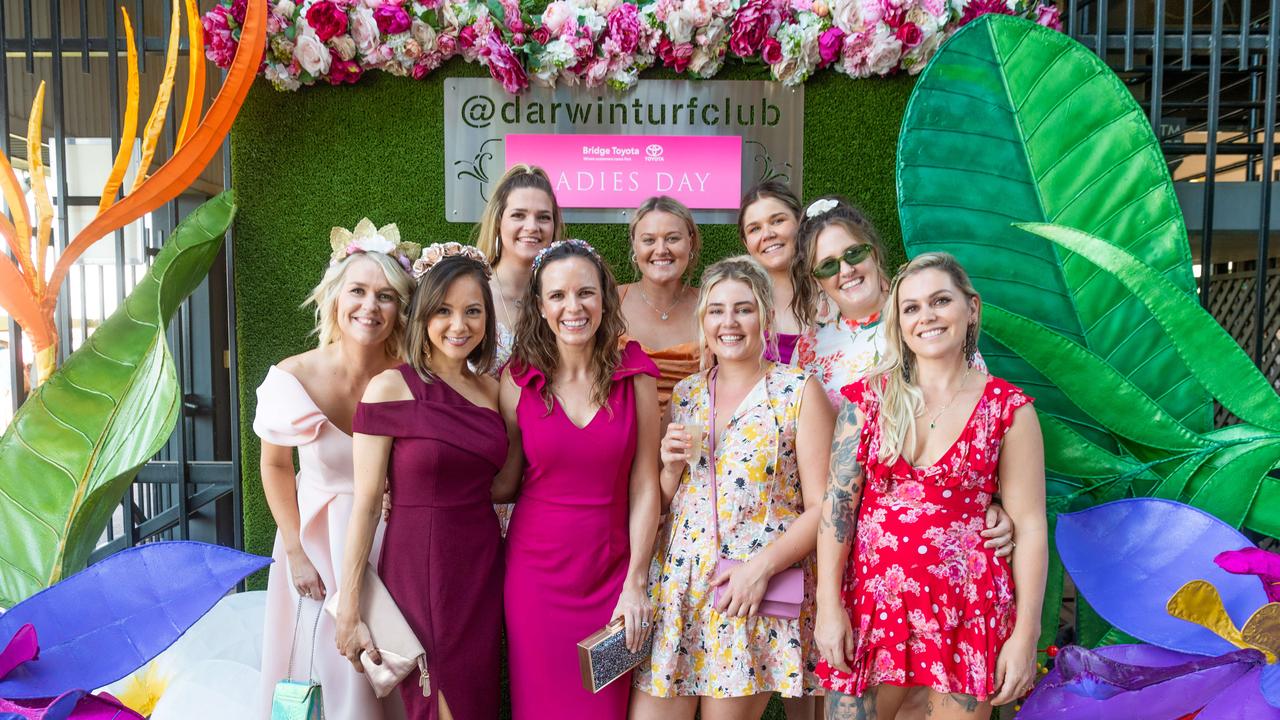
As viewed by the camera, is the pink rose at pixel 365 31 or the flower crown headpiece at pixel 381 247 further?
the pink rose at pixel 365 31

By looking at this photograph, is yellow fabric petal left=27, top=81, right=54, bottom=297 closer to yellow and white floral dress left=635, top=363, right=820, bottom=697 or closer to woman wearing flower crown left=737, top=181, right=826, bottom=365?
yellow and white floral dress left=635, top=363, right=820, bottom=697

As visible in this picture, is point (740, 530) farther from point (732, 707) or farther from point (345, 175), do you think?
point (345, 175)

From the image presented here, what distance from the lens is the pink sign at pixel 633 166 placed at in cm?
334

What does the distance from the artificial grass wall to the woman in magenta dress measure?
1.36m

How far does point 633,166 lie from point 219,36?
5.41 feet

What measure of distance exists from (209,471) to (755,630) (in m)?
2.51

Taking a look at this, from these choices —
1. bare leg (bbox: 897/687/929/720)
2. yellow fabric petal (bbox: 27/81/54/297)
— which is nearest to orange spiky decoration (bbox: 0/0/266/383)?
yellow fabric petal (bbox: 27/81/54/297)

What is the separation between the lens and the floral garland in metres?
3.11

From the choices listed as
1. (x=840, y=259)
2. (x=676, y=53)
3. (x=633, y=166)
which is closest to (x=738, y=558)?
(x=840, y=259)

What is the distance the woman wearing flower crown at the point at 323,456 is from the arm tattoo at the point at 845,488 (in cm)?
122

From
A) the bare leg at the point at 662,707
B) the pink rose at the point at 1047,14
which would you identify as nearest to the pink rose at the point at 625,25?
the pink rose at the point at 1047,14

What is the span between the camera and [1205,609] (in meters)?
1.52

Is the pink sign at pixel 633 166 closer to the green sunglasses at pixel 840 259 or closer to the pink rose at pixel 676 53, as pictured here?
the pink rose at pixel 676 53

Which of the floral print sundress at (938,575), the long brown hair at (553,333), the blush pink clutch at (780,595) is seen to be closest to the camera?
the floral print sundress at (938,575)
